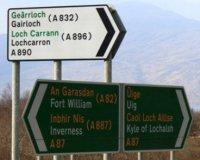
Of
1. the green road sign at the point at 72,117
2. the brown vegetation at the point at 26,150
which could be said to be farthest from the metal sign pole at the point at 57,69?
the brown vegetation at the point at 26,150

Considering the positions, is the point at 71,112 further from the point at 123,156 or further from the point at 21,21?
the point at 123,156

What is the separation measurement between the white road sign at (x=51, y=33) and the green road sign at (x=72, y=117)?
185cm

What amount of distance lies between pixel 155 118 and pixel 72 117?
3.66 ft

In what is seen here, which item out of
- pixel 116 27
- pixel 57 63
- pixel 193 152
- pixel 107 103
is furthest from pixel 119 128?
pixel 193 152

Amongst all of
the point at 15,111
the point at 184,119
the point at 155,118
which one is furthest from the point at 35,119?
the point at 15,111

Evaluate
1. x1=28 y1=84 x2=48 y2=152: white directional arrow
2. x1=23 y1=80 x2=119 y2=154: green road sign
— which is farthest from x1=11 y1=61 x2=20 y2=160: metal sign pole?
x1=28 y1=84 x2=48 y2=152: white directional arrow

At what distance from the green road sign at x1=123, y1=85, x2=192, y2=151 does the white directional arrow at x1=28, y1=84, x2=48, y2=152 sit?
0.97m

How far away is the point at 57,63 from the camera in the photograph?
912 centimetres

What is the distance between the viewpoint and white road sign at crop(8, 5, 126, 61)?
29.1ft

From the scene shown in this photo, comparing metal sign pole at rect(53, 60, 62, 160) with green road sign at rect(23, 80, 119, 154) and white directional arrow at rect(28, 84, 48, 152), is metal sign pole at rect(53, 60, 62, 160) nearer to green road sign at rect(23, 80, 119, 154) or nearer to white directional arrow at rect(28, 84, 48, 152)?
green road sign at rect(23, 80, 119, 154)

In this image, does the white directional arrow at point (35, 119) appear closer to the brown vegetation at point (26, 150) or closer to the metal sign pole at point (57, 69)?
the metal sign pole at point (57, 69)

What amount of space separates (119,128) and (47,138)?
82cm

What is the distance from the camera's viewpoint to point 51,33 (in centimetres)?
900

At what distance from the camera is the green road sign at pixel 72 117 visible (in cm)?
644
